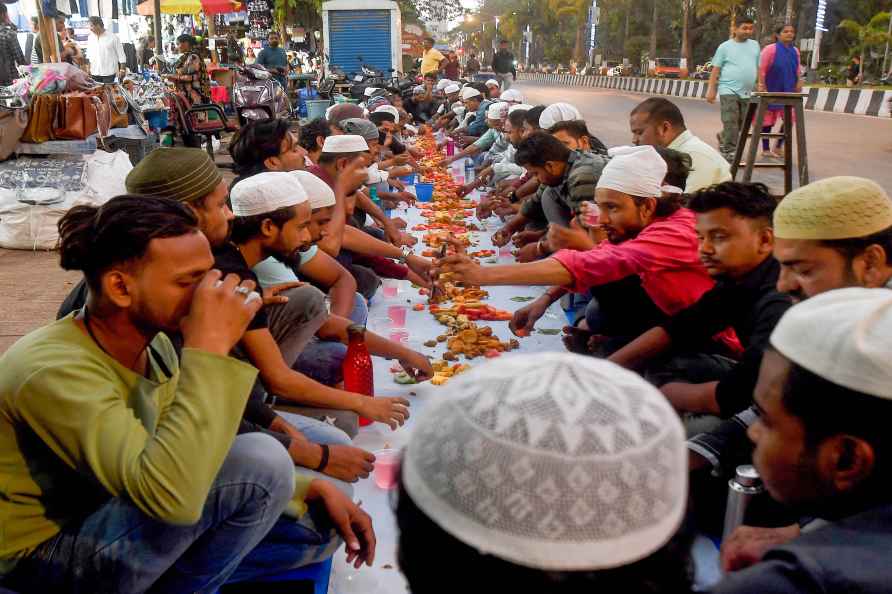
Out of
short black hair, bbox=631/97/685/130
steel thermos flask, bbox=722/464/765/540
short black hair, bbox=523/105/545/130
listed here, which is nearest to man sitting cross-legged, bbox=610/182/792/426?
steel thermos flask, bbox=722/464/765/540

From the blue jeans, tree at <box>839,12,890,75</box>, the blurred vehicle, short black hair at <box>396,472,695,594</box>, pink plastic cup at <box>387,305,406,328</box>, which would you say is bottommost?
pink plastic cup at <box>387,305,406,328</box>

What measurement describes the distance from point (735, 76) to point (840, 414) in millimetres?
9658

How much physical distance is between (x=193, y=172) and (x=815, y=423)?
2269 mm

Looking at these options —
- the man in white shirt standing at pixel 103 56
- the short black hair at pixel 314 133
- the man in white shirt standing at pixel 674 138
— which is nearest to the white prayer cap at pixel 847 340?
the man in white shirt standing at pixel 674 138

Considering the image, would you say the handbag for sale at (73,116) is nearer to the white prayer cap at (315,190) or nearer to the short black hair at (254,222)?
the white prayer cap at (315,190)

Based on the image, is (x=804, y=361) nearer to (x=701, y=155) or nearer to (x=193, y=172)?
(x=193, y=172)

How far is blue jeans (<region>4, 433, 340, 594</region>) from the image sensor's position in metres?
1.79

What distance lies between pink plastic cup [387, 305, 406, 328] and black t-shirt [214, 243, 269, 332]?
81.0 inches

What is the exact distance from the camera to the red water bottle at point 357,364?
3.41 meters

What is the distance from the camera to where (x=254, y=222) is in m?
3.04

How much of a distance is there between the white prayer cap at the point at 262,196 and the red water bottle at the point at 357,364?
68 cm

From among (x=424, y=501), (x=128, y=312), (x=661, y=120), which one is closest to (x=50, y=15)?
(x=661, y=120)

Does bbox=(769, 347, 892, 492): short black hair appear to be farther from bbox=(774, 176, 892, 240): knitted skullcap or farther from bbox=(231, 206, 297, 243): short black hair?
bbox=(231, 206, 297, 243): short black hair

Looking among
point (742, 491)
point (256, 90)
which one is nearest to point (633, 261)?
point (742, 491)
